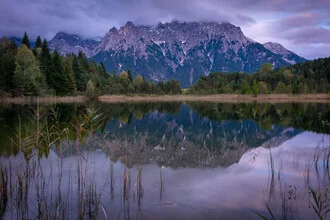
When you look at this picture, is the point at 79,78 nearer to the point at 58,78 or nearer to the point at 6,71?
the point at 58,78

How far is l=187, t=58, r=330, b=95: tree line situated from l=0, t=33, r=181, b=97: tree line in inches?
1024

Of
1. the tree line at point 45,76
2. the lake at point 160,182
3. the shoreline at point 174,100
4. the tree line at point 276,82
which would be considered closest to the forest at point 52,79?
the tree line at point 45,76

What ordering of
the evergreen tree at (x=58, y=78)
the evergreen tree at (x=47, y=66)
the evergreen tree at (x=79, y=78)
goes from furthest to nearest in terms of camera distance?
the evergreen tree at (x=79, y=78)
the evergreen tree at (x=58, y=78)
the evergreen tree at (x=47, y=66)

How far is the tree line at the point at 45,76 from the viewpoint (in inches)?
2057

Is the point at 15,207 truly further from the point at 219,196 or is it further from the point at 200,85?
the point at 200,85

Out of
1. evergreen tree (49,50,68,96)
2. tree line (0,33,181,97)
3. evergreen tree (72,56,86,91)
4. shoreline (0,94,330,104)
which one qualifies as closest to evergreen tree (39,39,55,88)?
tree line (0,33,181,97)

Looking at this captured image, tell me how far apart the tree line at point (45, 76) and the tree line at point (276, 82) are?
26008 mm

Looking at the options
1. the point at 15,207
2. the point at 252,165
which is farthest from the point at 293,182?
the point at 15,207

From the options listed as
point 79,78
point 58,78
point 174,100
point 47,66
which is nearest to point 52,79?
point 58,78

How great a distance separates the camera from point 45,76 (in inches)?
2394

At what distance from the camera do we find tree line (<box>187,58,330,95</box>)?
92.3 metres

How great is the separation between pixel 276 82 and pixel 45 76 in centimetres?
10810

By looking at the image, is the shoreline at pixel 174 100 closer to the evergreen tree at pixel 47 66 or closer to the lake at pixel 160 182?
the evergreen tree at pixel 47 66

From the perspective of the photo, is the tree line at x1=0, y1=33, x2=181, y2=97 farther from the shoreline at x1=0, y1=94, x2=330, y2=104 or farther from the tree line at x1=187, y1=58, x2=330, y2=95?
the tree line at x1=187, y1=58, x2=330, y2=95
